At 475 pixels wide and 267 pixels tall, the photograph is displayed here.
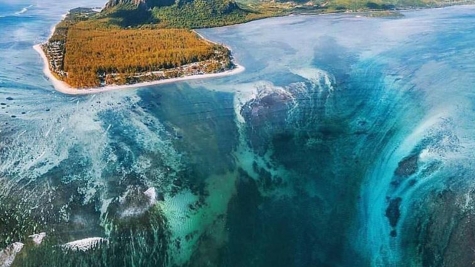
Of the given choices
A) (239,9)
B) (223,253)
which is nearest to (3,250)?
(223,253)

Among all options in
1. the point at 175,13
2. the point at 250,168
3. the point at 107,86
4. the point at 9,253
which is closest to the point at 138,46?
the point at 107,86

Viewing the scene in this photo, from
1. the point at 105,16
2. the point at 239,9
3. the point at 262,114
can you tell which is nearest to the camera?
the point at 262,114

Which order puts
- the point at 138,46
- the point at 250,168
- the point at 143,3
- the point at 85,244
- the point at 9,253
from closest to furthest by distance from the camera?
1. the point at 9,253
2. the point at 85,244
3. the point at 250,168
4. the point at 138,46
5. the point at 143,3

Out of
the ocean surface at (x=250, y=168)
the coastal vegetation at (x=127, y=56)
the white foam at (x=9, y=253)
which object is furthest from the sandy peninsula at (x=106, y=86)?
the white foam at (x=9, y=253)

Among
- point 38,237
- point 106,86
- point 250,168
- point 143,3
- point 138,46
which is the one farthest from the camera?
point 143,3

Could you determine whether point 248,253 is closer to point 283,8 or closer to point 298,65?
point 298,65

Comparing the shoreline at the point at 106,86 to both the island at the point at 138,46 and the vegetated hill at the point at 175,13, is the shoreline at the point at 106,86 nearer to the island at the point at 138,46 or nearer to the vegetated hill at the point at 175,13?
the island at the point at 138,46

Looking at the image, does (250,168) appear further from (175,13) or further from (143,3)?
(143,3)
